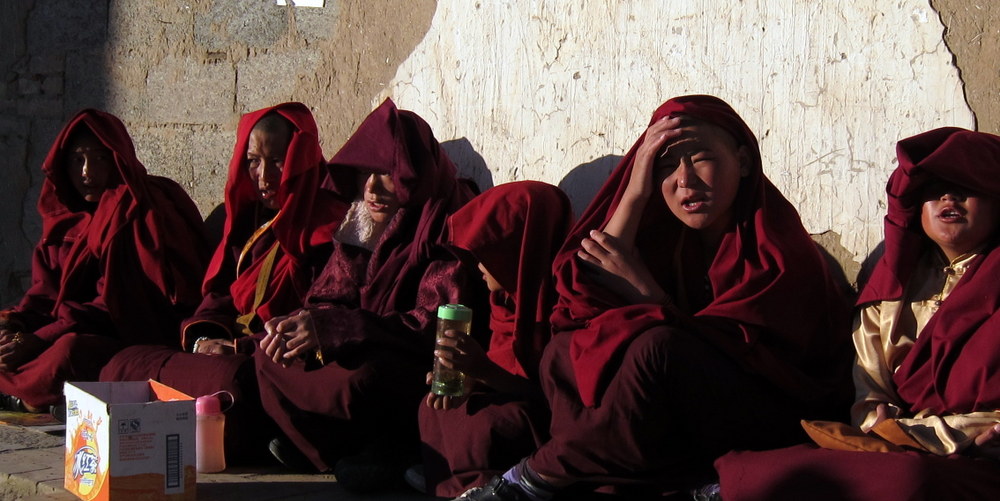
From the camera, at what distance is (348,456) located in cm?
388

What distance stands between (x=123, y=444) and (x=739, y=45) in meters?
2.33

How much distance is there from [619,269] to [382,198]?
1.29 metres

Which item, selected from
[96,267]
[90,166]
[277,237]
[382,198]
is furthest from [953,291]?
[90,166]

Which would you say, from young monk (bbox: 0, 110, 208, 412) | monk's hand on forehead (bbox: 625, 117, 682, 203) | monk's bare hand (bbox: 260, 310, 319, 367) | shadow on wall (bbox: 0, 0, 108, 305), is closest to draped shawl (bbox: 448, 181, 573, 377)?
monk's hand on forehead (bbox: 625, 117, 682, 203)

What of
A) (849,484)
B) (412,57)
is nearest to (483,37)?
(412,57)

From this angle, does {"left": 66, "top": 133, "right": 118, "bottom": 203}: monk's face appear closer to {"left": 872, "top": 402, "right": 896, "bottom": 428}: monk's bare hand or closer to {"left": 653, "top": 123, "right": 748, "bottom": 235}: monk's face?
{"left": 653, "top": 123, "right": 748, "bottom": 235}: monk's face

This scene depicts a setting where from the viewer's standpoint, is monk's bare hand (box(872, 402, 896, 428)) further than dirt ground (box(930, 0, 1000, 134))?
No

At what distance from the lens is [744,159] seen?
3422mm

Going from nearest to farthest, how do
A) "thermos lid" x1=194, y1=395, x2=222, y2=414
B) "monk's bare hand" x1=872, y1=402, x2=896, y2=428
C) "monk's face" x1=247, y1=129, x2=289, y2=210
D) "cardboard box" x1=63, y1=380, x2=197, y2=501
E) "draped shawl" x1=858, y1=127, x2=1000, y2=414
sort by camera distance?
"draped shawl" x1=858, y1=127, x2=1000, y2=414
"monk's bare hand" x1=872, y1=402, x2=896, y2=428
"cardboard box" x1=63, y1=380, x2=197, y2=501
"thermos lid" x1=194, y1=395, x2=222, y2=414
"monk's face" x1=247, y1=129, x2=289, y2=210

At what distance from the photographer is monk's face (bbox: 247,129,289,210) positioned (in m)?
4.99

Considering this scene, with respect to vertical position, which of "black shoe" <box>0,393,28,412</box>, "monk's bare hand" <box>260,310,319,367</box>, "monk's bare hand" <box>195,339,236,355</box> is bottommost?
"black shoe" <box>0,393,28,412</box>

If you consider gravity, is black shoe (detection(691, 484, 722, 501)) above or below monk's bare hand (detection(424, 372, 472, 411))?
below

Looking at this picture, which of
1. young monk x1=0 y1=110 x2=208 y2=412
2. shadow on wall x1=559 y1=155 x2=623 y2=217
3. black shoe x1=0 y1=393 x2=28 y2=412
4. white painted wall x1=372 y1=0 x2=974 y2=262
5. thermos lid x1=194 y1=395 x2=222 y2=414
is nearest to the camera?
white painted wall x1=372 y1=0 x2=974 y2=262

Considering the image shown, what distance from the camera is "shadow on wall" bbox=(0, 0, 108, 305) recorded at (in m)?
6.70
